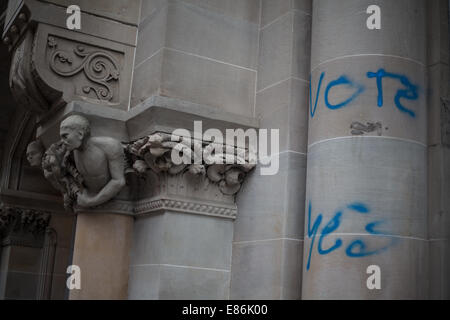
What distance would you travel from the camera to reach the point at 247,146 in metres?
4.82

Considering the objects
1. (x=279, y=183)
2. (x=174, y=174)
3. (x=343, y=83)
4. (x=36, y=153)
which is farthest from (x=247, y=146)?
(x=36, y=153)

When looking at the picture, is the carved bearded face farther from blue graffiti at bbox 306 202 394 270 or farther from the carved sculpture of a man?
blue graffiti at bbox 306 202 394 270

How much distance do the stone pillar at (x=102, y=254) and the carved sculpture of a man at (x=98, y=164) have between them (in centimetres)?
19

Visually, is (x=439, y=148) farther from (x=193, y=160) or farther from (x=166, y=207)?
(x=166, y=207)

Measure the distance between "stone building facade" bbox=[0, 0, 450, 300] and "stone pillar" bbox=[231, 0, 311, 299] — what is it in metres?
0.01

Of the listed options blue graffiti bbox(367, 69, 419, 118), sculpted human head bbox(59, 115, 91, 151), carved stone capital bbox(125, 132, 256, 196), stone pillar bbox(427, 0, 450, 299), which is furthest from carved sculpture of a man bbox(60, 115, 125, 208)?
stone pillar bbox(427, 0, 450, 299)

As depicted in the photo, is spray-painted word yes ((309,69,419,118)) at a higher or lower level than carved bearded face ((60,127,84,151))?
higher

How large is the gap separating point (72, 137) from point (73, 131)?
46 millimetres

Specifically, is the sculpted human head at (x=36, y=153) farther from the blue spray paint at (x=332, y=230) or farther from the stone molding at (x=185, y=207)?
the blue spray paint at (x=332, y=230)

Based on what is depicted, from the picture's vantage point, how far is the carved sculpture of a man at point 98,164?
4641mm

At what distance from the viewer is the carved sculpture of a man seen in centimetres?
464

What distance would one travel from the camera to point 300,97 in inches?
183

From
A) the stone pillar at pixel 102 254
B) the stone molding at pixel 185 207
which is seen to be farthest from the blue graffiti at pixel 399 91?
the stone pillar at pixel 102 254

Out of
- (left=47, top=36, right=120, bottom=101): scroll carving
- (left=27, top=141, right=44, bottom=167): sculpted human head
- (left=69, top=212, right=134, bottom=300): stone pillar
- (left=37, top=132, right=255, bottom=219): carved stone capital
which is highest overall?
(left=47, top=36, right=120, bottom=101): scroll carving
